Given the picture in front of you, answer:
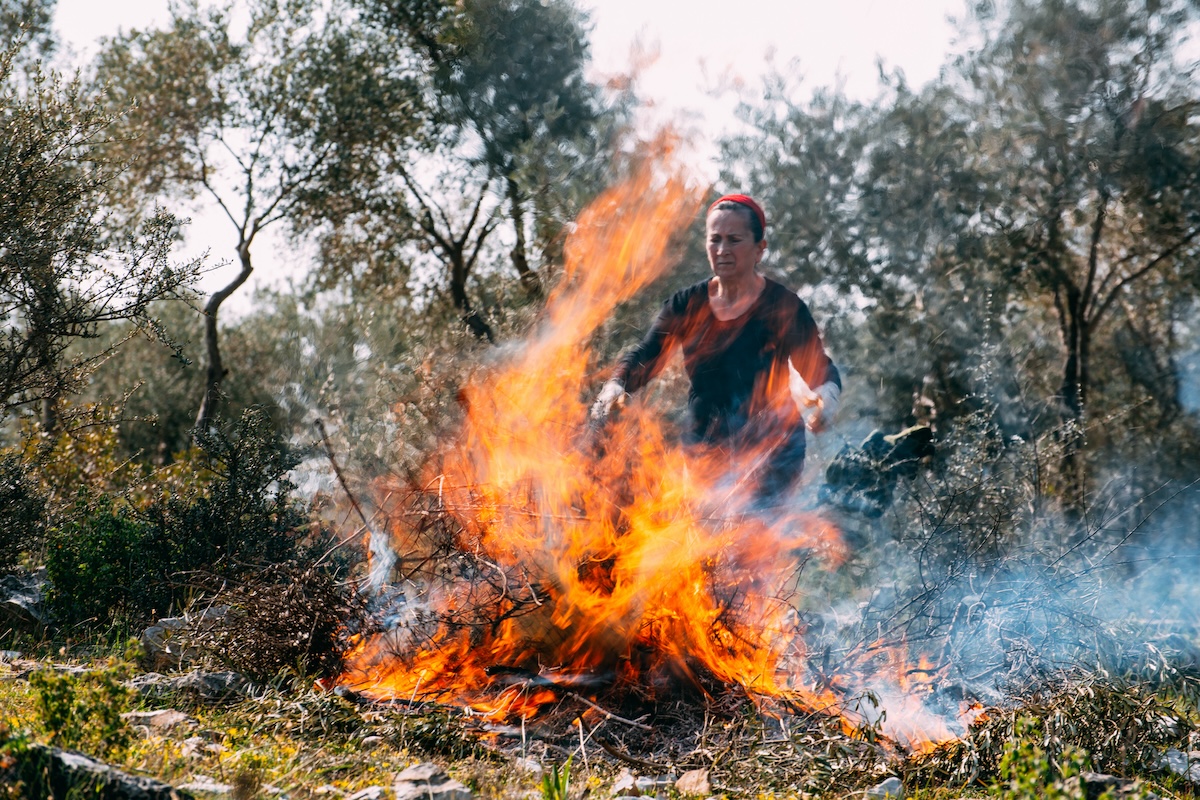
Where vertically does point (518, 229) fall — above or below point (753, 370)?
above

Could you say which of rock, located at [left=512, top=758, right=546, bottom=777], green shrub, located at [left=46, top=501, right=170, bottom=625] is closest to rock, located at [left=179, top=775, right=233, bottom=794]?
rock, located at [left=512, top=758, right=546, bottom=777]

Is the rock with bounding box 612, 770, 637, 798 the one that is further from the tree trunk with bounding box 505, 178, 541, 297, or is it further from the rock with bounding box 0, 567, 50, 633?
the tree trunk with bounding box 505, 178, 541, 297

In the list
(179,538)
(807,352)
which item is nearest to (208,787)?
(807,352)

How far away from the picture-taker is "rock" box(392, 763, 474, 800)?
3.19 meters

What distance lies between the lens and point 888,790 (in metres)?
3.69

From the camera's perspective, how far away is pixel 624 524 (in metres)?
5.10

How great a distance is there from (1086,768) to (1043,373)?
11931 millimetres

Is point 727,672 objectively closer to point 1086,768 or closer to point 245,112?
point 1086,768

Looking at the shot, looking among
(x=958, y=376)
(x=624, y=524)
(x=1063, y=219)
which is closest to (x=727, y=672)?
(x=624, y=524)

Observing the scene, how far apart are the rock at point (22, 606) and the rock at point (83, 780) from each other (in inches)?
153

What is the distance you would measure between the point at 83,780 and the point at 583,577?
264 centimetres

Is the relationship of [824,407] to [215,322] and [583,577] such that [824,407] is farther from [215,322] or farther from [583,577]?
[215,322]

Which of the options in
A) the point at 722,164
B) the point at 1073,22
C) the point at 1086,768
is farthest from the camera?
the point at 722,164

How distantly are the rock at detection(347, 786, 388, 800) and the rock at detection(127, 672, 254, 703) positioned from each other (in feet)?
5.21
